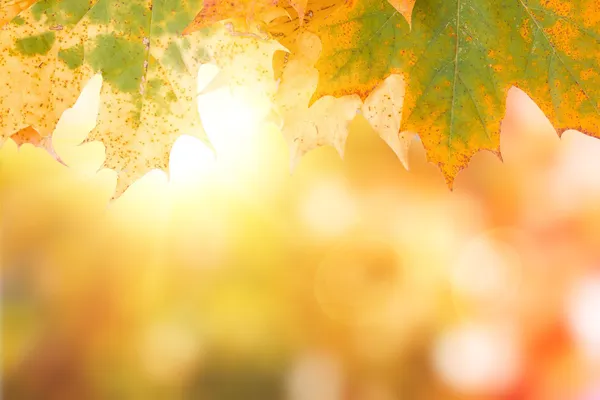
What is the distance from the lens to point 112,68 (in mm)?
846

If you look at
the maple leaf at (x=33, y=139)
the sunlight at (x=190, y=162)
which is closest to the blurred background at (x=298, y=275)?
the sunlight at (x=190, y=162)

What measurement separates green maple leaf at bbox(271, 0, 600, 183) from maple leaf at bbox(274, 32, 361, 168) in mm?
65

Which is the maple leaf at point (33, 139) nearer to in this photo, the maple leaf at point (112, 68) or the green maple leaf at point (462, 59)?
the maple leaf at point (112, 68)

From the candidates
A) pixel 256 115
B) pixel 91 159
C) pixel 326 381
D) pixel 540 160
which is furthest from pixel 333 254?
pixel 256 115

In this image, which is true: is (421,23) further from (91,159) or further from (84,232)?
(84,232)

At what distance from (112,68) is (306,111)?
256 millimetres

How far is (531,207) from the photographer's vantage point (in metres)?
5.99

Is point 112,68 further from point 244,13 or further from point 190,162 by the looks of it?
point 190,162

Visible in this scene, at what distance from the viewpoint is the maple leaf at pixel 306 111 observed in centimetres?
87

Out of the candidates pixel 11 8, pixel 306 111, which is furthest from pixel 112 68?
pixel 306 111

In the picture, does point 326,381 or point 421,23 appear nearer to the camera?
point 421,23

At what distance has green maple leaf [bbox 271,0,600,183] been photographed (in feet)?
2.54

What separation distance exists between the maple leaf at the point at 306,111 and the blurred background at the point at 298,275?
419cm

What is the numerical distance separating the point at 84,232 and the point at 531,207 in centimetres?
384
